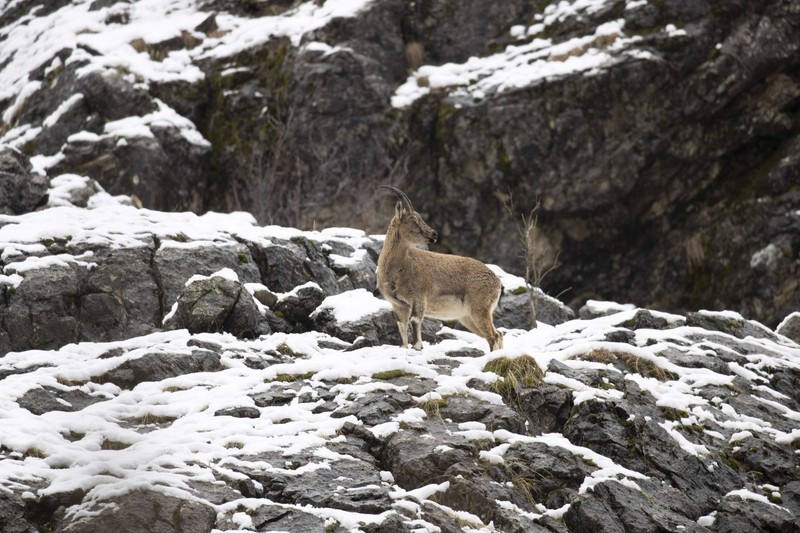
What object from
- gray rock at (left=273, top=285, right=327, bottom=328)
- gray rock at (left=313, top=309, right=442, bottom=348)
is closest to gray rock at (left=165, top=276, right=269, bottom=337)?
gray rock at (left=273, top=285, right=327, bottom=328)

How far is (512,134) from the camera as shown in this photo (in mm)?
24859

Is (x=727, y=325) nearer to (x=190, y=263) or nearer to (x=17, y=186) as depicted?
(x=190, y=263)

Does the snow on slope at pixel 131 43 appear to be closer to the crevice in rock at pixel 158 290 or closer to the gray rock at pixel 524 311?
the crevice in rock at pixel 158 290

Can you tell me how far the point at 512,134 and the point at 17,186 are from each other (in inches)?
527

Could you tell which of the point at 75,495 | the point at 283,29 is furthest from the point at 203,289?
the point at 283,29

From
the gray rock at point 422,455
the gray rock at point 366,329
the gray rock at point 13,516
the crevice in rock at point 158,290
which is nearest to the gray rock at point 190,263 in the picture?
the crevice in rock at point 158,290

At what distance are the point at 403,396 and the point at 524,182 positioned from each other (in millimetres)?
15798

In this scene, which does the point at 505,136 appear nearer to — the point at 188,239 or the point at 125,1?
the point at 188,239

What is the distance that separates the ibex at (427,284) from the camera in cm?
1246

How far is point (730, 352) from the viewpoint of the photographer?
12312 millimetres

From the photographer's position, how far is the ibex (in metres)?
12.5

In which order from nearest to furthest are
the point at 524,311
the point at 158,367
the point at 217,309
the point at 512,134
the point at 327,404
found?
the point at 327,404
the point at 158,367
the point at 217,309
the point at 524,311
the point at 512,134

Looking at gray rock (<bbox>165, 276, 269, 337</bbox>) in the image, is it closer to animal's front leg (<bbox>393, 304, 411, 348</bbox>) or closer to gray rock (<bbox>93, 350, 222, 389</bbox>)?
gray rock (<bbox>93, 350, 222, 389</bbox>)

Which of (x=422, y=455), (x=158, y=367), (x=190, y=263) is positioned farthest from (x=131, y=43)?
(x=422, y=455)
